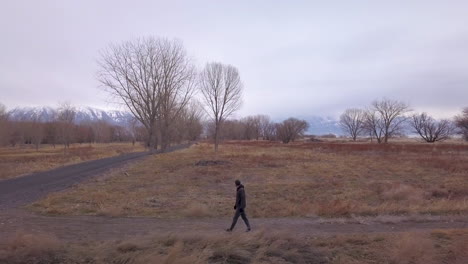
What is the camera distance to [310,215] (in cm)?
1130

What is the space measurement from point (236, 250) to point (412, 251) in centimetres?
337

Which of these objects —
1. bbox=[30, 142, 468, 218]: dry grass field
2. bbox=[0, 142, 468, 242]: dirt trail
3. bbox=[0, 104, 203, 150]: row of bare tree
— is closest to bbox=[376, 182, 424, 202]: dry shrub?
bbox=[30, 142, 468, 218]: dry grass field

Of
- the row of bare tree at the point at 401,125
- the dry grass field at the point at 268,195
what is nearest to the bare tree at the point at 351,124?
the row of bare tree at the point at 401,125

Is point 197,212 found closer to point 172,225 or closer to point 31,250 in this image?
point 172,225

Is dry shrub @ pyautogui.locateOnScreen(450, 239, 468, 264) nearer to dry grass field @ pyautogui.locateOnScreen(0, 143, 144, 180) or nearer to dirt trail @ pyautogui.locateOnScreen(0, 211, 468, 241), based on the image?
dirt trail @ pyautogui.locateOnScreen(0, 211, 468, 241)

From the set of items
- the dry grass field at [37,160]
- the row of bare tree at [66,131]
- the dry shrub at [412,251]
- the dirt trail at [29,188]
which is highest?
the row of bare tree at [66,131]

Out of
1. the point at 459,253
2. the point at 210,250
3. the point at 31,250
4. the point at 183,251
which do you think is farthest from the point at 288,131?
the point at 31,250

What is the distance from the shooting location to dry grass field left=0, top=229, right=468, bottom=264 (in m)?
6.76

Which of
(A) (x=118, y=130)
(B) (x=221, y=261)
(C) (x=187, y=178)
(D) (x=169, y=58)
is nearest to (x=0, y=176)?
(C) (x=187, y=178)

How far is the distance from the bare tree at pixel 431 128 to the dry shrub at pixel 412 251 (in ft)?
345

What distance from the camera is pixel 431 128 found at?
104938 mm

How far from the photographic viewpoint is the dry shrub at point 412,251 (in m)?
7.04

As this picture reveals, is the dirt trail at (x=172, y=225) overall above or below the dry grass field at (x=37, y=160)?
below

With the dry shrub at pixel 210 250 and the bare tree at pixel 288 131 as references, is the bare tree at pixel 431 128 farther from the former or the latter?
the dry shrub at pixel 210 250
